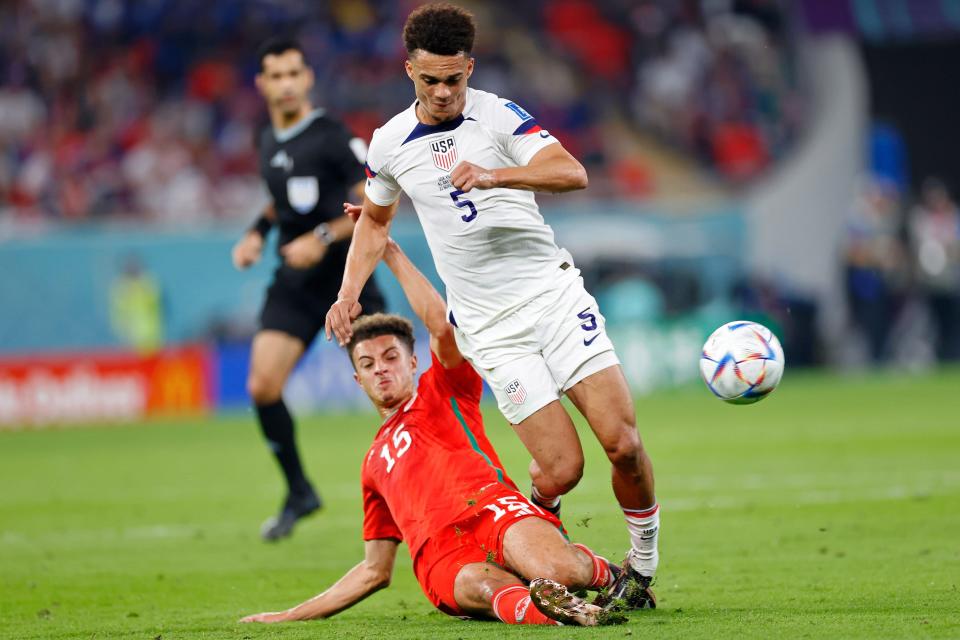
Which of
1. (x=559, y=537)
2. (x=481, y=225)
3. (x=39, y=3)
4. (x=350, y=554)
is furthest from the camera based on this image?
(x=39, y=3)

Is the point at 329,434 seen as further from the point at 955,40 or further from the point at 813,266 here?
the point at 955,40

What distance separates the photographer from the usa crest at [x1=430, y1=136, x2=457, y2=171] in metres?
5.94

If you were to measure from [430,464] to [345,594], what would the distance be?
24.7 inches

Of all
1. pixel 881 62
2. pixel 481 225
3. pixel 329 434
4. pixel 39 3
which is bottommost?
pixel 329 434

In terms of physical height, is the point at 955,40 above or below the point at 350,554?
above

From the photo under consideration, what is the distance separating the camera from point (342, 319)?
5.94 metres

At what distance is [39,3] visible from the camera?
23.9 meters

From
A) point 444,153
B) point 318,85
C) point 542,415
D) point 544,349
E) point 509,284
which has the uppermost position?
point 318,85

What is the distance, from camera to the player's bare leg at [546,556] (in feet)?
17.9

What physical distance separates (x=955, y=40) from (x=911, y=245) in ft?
14.3

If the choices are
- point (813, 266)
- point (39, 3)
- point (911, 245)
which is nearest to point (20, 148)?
point (39, 3)

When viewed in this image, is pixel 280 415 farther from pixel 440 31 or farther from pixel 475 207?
pixel 440 31

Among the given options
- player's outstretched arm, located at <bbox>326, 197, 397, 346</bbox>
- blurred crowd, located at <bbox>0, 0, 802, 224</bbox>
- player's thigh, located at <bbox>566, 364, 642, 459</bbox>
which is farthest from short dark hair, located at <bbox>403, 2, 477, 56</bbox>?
blurred crowd, located at <bbox>0, 0, 802, 224</bbox>

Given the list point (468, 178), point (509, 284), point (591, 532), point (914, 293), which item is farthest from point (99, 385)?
point (468, 178)
